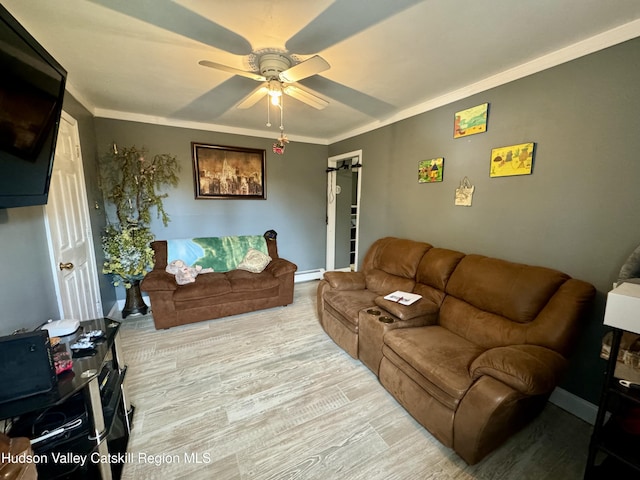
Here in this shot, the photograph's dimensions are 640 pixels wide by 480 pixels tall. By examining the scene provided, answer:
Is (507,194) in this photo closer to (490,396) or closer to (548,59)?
(548,59)

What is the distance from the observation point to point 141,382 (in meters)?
2.02

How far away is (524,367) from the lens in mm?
1276

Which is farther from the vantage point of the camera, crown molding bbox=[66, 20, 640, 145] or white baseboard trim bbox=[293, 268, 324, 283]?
white baseboard trim bbox=[293, 268, 324, 283]

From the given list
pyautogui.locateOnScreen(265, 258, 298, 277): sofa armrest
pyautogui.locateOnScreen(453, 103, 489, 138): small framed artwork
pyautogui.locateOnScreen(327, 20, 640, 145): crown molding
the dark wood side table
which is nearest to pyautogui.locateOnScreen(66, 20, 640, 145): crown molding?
pyautogui.locateOnScreen(327, 20, 640, 145): crown molding

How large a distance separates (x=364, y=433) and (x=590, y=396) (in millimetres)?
1571

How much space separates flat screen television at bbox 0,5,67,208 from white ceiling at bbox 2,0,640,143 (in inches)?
18.1

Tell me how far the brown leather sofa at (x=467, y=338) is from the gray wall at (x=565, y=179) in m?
0.22

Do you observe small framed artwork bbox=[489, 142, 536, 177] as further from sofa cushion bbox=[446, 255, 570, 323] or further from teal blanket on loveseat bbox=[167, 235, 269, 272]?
teal blanket on loveseat bbox=[167, 235, 269, 272]

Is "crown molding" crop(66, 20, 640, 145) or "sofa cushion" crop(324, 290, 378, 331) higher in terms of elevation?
"crown molding" crop(66, 20, 640, 145)

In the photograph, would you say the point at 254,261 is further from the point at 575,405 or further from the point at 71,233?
the point at 575,405

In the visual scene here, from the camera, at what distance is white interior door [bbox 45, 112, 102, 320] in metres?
1.84

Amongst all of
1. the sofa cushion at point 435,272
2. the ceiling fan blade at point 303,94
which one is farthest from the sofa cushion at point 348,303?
the ceiling fan blade at point 303,94

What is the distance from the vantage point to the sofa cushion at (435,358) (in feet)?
4.75

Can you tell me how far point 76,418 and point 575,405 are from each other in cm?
298
